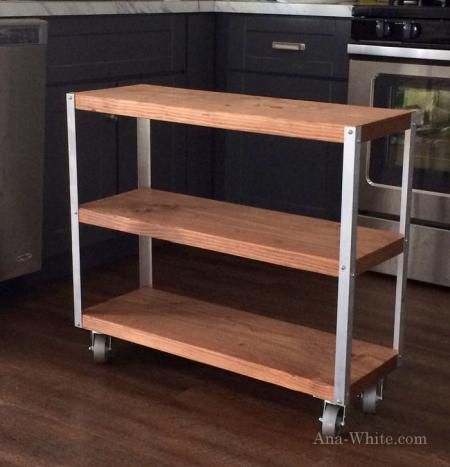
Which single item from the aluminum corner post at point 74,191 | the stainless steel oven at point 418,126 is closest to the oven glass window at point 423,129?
the stainless steel oven at point 418,126

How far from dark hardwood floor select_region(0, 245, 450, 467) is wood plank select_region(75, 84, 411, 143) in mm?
691

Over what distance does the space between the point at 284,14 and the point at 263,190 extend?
682 millimetres

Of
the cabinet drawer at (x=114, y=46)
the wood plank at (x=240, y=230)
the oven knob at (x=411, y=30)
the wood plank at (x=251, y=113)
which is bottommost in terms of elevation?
the wood plank at (x=240, y=230)

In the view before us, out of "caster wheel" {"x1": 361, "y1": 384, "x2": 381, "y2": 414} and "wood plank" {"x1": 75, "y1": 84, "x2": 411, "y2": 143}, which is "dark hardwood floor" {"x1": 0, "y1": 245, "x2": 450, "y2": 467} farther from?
"wood plank" {"x1": 75, "y1": 84, "x2": 411, "y2": 143}

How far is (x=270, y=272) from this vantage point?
3414 millimetres

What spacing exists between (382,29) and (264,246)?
1.35m

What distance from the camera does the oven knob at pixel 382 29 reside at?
124 inches

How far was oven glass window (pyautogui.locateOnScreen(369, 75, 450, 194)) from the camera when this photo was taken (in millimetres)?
3154

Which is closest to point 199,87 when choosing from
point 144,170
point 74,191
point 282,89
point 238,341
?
point 282,89

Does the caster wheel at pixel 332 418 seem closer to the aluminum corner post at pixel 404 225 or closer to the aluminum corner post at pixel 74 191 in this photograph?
the aluminum corner post at pixel 404 225

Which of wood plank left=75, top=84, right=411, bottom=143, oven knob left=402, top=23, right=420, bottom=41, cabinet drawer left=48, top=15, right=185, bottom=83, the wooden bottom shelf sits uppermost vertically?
oven knob left=402, top=23, right=420, bottom=41

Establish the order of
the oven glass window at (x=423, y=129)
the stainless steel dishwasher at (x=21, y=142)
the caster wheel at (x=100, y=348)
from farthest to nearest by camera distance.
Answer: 1. the oven glass window at (x=423, y=129)
2. the stainless steel dishwasher at (x=21, y=142)
3. the caster wheel at (x=100, y=348)

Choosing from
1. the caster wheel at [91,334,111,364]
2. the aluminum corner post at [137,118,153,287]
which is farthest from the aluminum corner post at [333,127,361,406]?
the aluminum corner post at [137,118,153,287]

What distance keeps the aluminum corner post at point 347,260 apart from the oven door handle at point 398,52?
4.14ft
